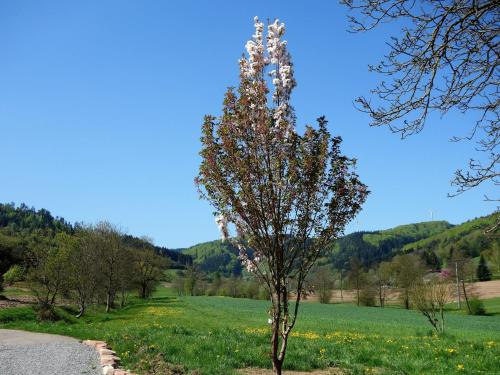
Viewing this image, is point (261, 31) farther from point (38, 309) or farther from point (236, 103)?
point (38, 309)

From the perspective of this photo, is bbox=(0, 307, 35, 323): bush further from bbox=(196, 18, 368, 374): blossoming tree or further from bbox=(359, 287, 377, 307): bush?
bbox=(359, 287, 377, 307): bush

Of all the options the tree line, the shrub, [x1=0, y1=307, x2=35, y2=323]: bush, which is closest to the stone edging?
[x1=0, y1=307, x2=35, y2=323]: bush

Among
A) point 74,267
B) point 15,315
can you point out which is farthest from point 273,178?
point 74,267

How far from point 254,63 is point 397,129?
10.2 ft

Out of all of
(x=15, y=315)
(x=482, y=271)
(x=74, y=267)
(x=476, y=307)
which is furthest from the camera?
(x=482, y=271)

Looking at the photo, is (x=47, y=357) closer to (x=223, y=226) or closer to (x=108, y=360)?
(x=108, y=360)

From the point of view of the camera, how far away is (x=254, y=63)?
820 centimetres

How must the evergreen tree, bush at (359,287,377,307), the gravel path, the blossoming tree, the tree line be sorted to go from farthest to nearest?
the evergreen tree < bush at (359,287,377,307) < the tree line < the gravel path < the blossoming tree

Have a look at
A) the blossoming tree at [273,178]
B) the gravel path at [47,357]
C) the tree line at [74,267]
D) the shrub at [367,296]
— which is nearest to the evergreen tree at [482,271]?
the shrub at [367,296]

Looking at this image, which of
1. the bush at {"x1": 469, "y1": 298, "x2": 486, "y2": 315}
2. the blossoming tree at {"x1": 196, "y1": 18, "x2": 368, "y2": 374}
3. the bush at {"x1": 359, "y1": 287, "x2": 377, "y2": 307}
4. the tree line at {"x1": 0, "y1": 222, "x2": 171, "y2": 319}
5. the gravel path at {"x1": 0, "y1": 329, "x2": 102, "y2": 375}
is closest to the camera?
the blossoming tree at {"x1": 196, "y1": 18, "x2": 368, "y2": 374}

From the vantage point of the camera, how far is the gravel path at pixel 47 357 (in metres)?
11.1

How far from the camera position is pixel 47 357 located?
43.1 feet

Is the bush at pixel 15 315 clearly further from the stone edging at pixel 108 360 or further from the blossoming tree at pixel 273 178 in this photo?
the blossoming tree at pixel 273 178

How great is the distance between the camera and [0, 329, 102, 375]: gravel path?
11.1 metres
